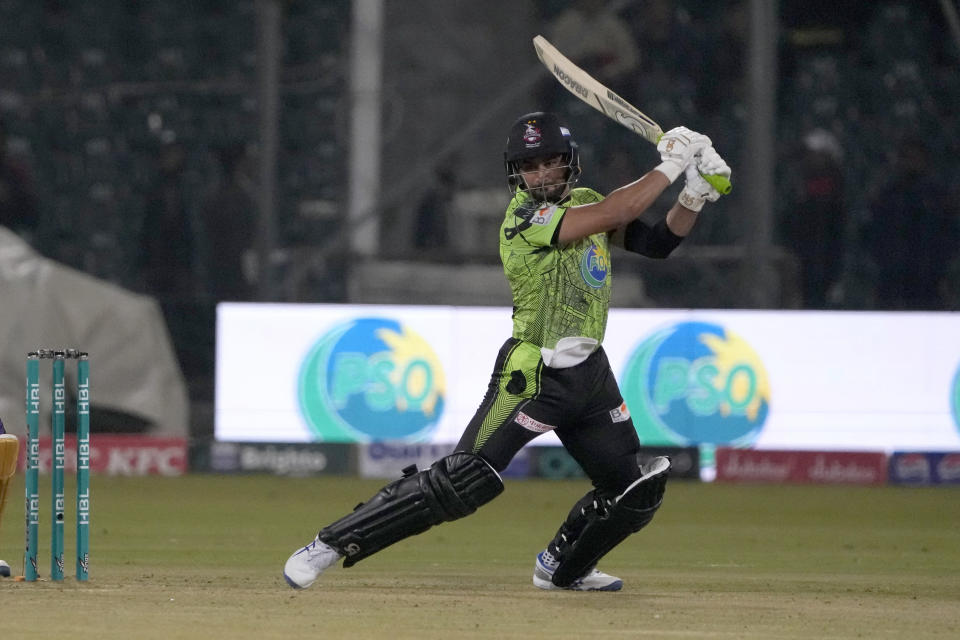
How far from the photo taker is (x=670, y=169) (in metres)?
5.71

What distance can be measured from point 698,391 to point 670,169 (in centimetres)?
614

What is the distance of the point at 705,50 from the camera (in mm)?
14797

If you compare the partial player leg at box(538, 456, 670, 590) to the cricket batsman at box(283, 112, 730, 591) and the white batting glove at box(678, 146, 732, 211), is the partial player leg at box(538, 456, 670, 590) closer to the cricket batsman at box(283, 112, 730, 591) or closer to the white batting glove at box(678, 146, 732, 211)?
the cricket batsman at box(283, 112, 730, 591)

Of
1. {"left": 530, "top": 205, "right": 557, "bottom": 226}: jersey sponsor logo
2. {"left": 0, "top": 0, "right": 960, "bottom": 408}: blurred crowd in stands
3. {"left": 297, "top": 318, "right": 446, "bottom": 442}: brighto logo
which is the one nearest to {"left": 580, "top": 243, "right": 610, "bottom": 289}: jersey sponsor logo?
{"left": 530, "top": 205, "right": 557, "bottom": 226}: jersey sponsor logo

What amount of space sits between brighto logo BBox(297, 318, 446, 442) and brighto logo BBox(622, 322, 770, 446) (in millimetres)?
1421

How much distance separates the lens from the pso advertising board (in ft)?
38.3

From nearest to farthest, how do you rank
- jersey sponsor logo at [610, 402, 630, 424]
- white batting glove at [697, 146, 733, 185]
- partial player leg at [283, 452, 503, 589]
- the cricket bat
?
partial player leg at [283, 452, 503, 589] < white batting glove at [697, 146, 733, 185] < jersey sponsor logo at [610, 402, 630, 424] < the cricket bat

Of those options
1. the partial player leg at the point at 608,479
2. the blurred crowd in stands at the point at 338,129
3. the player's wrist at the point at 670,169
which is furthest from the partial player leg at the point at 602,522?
the blurred crowd in stands at the point at 338,129

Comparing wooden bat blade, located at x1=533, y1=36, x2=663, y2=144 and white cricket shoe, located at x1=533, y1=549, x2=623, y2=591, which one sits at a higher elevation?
wooden bat blade, located at x1=533, y1=36, x2=663, y2=144

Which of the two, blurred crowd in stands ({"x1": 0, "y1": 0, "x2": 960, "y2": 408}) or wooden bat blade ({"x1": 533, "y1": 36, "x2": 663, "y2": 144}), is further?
blurred crowd in stands ({"x1": 0, "y1": 0, "x2": 960, "y2": 408})

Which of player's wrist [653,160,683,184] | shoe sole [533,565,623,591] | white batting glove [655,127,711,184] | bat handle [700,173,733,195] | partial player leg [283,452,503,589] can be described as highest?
white batting glove [655,127,711,184]

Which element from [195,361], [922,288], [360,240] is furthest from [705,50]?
[195,361]

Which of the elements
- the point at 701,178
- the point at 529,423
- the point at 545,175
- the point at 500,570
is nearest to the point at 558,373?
the point at 529,423

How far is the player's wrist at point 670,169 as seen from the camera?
18.7ft
